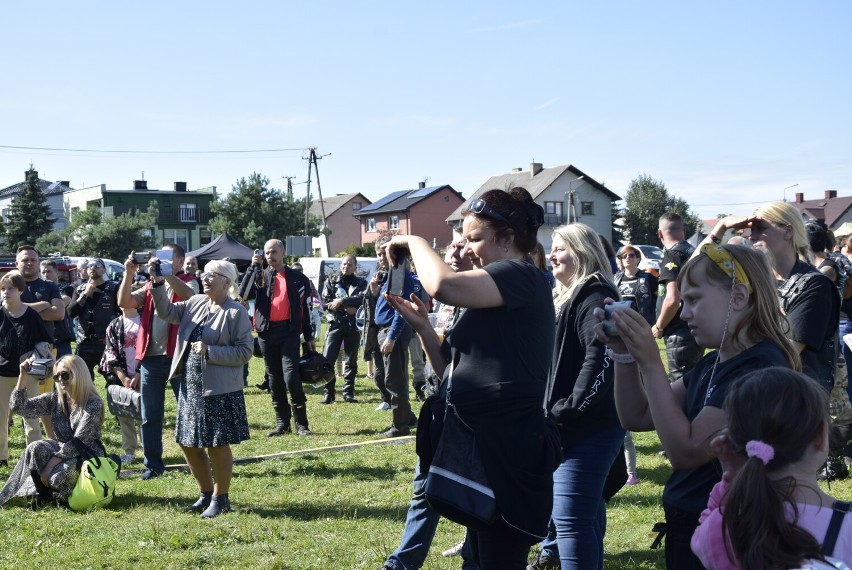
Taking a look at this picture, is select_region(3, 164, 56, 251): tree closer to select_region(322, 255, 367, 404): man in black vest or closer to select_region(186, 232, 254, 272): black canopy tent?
select_region(186, 232, 254, 272): black canopy tent

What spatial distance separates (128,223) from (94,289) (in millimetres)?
52034

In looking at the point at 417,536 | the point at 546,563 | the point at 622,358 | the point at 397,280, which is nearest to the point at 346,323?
the point at 546,563

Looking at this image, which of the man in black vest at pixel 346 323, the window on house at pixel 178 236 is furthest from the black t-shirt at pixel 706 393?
the window on house at pixel 178 236

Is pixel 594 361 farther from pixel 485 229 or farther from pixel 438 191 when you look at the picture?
pixel 438 191

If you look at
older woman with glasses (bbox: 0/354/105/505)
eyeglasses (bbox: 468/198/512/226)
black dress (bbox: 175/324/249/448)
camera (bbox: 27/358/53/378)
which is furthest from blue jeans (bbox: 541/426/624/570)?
camera (bbox: 27/358/53/378)

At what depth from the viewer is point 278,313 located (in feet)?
31.4

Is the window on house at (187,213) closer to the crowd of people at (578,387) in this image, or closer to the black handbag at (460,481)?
the crowd of people at (578,387)

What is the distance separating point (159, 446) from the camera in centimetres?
788

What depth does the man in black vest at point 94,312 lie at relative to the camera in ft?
34.4

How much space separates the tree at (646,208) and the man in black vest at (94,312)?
6270cm

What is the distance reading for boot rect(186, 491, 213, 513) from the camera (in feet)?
21.2

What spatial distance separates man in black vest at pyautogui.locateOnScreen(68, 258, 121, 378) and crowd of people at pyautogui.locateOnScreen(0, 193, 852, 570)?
292 cm

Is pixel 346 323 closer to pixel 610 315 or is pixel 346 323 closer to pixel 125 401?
pixel 125 401

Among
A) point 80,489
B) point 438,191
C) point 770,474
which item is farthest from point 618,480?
point 438,191
